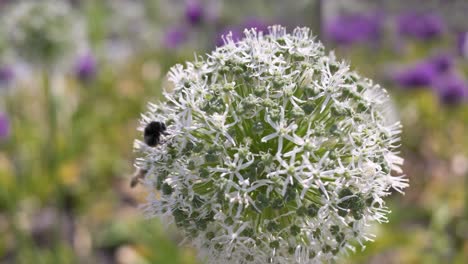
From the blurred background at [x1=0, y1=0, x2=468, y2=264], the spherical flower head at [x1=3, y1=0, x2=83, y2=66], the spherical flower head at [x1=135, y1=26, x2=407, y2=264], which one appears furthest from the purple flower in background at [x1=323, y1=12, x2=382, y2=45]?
the spherical flower head at [x1=135, y1=26, x2=407, y2=264]

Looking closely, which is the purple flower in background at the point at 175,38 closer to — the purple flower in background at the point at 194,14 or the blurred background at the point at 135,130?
the blurred background at the point at 135,130

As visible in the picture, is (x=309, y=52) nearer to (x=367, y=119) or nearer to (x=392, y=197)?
(x=367, y=119)

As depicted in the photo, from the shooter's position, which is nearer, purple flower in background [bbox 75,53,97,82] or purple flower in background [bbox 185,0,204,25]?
purple flower in background [bbox 75,53,97,82]

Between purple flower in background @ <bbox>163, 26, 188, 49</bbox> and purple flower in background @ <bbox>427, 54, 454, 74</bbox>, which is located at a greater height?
purple flower in background @ <bbox>163, 26, 188, 49</bbox>

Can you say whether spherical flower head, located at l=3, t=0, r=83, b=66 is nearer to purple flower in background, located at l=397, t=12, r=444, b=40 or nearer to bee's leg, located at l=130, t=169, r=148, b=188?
bee's leg, located at l=130, t=169, r=148, b=188

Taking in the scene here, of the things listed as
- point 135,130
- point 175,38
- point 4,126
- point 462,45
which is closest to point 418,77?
point 462,45

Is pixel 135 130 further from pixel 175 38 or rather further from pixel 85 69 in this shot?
pixel 175 38

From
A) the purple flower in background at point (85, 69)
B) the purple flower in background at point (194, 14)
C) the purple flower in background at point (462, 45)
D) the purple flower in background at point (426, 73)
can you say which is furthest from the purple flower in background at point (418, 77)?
the purple flower in background at point (85, 69)
